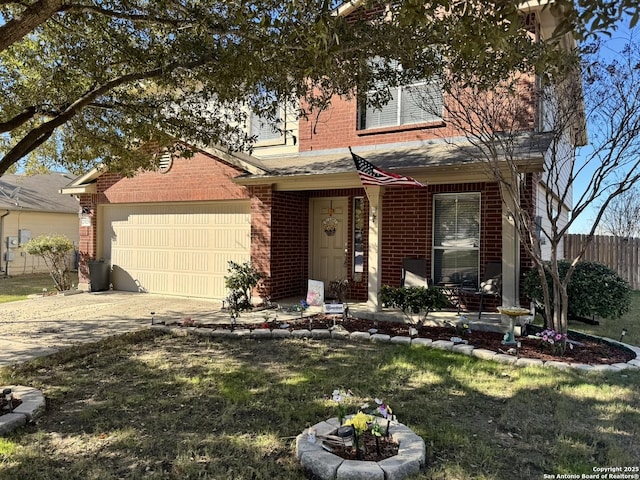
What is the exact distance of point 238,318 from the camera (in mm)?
8477

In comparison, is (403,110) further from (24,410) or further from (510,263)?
(24,410)

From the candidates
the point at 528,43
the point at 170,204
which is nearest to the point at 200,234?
the point at 170,204

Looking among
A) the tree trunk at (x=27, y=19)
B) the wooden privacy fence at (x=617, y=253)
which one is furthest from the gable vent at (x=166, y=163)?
the wooden privacy fence at (x=617, y=253)

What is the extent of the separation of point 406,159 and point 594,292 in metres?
3.95

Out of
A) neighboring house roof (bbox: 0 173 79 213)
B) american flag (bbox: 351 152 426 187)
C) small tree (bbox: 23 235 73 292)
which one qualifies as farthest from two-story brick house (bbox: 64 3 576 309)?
neighboring house roof (bbox: 0 173 79 213)

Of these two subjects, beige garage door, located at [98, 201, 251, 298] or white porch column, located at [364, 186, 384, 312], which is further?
beige garage door, located at [98, 201, 251, 298]

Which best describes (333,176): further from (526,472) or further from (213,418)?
(526,472)

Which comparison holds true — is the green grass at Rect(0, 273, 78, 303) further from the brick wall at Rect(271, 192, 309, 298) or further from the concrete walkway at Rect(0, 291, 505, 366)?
the brick wall at Rect(271, 192, 309, 298)

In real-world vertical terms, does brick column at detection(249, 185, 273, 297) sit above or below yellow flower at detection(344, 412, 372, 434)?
above

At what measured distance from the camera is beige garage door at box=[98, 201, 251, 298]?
10.8 m

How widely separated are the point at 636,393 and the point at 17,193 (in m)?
22.5

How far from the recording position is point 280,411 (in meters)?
4.27

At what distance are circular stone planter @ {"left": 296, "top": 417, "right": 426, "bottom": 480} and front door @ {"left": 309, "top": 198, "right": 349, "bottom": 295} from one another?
712 cm

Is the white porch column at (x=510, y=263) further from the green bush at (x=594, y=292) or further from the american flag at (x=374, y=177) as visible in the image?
the american flag at (x=374, y=177)
